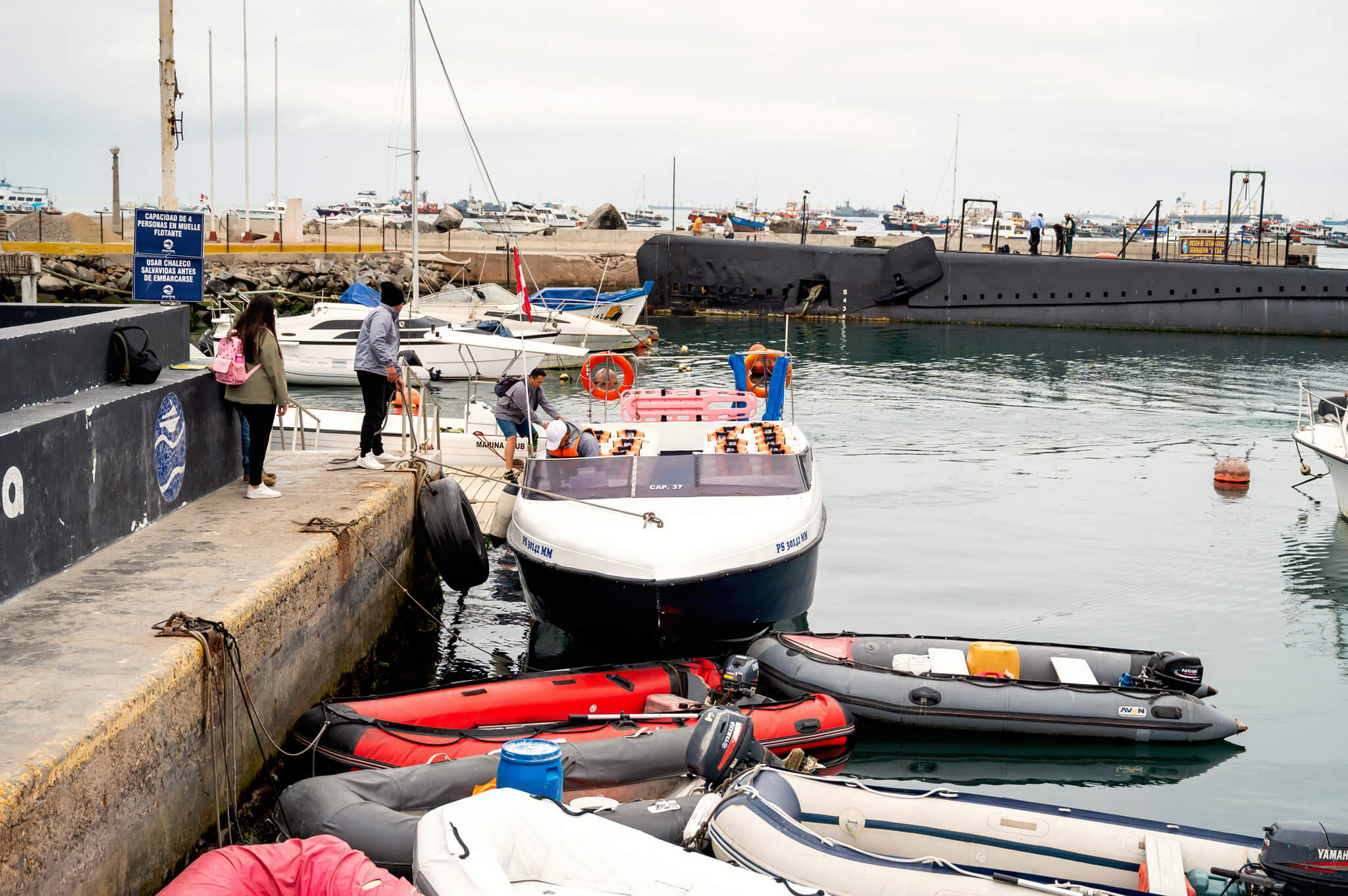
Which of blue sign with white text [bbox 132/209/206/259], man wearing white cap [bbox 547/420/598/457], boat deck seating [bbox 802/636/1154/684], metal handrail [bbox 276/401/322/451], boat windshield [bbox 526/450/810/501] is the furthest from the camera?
metal handrail [bbox 276/401/322/451]

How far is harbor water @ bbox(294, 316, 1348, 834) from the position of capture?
30.0 ft

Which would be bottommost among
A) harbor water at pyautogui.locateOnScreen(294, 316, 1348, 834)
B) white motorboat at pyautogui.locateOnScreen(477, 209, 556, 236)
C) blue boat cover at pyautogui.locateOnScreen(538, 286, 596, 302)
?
harbor water at pyautogui.locateOnScreen(294, 316, 1348, 834)

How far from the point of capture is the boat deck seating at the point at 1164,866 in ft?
19.6

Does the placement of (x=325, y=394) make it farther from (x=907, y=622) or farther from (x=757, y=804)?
(x=757, y=804)

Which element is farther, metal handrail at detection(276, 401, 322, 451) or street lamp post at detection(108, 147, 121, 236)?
street lamp post at detection(108, 147, 121, 236)

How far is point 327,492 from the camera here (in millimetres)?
9961

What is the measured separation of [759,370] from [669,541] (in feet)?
18.1

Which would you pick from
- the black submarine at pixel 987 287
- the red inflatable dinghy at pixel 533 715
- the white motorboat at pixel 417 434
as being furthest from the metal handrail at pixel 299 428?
the black submarine at pixel 987 287

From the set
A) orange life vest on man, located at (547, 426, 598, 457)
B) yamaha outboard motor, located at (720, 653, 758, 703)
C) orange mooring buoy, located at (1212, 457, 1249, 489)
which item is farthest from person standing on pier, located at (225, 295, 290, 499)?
orange mooring buoy, located at (1212, 457, 1249, 489)

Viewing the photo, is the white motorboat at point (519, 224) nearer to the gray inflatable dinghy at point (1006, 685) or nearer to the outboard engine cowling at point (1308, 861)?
the gray inflatable dinghy at point (1006, 685)

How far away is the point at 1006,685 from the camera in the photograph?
943 cm

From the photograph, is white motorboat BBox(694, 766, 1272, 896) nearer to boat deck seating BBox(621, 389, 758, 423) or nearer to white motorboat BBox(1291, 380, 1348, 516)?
boat deck seating BBox(621, 389, 758, 423)

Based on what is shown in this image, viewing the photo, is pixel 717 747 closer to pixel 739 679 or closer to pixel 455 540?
pixel 739 679

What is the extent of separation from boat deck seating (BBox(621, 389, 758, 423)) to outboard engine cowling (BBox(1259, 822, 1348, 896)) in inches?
322
